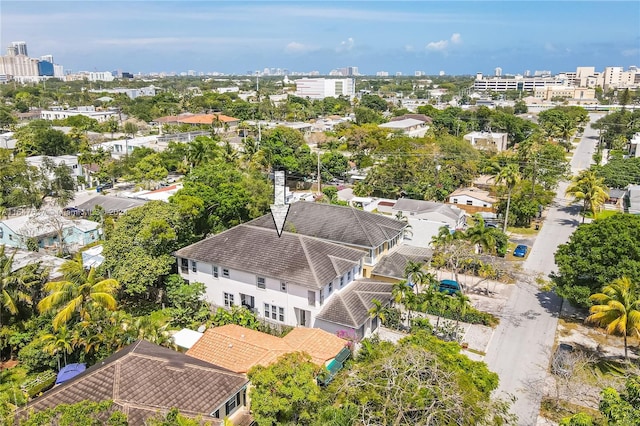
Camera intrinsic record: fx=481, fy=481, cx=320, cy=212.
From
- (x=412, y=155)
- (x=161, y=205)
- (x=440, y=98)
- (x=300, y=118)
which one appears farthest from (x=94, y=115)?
(x=440, y=98)

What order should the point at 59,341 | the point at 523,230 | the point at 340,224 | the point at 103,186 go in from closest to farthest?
1. the point at 59,341
2. the point at 340,224
3. the point at 523,230
4. the point at 103,186

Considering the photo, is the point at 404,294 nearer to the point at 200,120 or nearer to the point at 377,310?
the point at 377,310

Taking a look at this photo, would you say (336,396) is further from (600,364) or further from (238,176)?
(238,176)

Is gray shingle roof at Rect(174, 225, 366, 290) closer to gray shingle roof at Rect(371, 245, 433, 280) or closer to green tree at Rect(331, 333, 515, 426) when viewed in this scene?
gray shingle roof at Rect(371, 245, 433, 280)

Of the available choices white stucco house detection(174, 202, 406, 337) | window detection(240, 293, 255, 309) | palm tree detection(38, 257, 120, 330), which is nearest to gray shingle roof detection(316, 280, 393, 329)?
white stucco house detection(174, 202, 406, 337)

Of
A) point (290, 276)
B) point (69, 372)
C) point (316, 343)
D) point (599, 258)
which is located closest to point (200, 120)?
point (290, 276)

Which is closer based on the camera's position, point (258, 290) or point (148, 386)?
point (148, 386)
